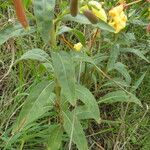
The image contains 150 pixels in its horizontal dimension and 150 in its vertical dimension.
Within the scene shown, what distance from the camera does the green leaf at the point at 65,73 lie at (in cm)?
111

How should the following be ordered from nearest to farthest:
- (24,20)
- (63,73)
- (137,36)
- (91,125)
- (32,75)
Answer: (24,20) < (63,73) < (91,125) < (32,75) < (137,36)

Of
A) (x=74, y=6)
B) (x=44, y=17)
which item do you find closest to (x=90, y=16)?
(x=74, y=6)

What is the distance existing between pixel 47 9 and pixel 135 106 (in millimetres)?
981

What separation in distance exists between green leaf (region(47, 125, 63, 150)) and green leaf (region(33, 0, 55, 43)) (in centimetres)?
56

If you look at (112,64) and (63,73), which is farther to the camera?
(112,64)

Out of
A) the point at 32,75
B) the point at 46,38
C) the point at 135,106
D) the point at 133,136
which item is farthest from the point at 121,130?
the point at 46,38

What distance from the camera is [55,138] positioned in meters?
1.39

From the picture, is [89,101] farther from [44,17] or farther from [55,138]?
[44,17]

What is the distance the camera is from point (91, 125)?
175 centimetres

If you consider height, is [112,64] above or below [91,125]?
above

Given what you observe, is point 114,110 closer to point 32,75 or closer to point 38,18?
point 32,75

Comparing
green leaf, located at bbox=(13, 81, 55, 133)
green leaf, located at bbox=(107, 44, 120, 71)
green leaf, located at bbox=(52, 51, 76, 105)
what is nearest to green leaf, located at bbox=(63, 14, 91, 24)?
green leaf, located at bbox=(52, 51, 76, 105)

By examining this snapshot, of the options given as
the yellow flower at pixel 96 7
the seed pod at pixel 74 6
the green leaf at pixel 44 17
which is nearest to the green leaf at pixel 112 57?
the yellow flower at pixel 96 7

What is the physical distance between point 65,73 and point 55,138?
34cm
